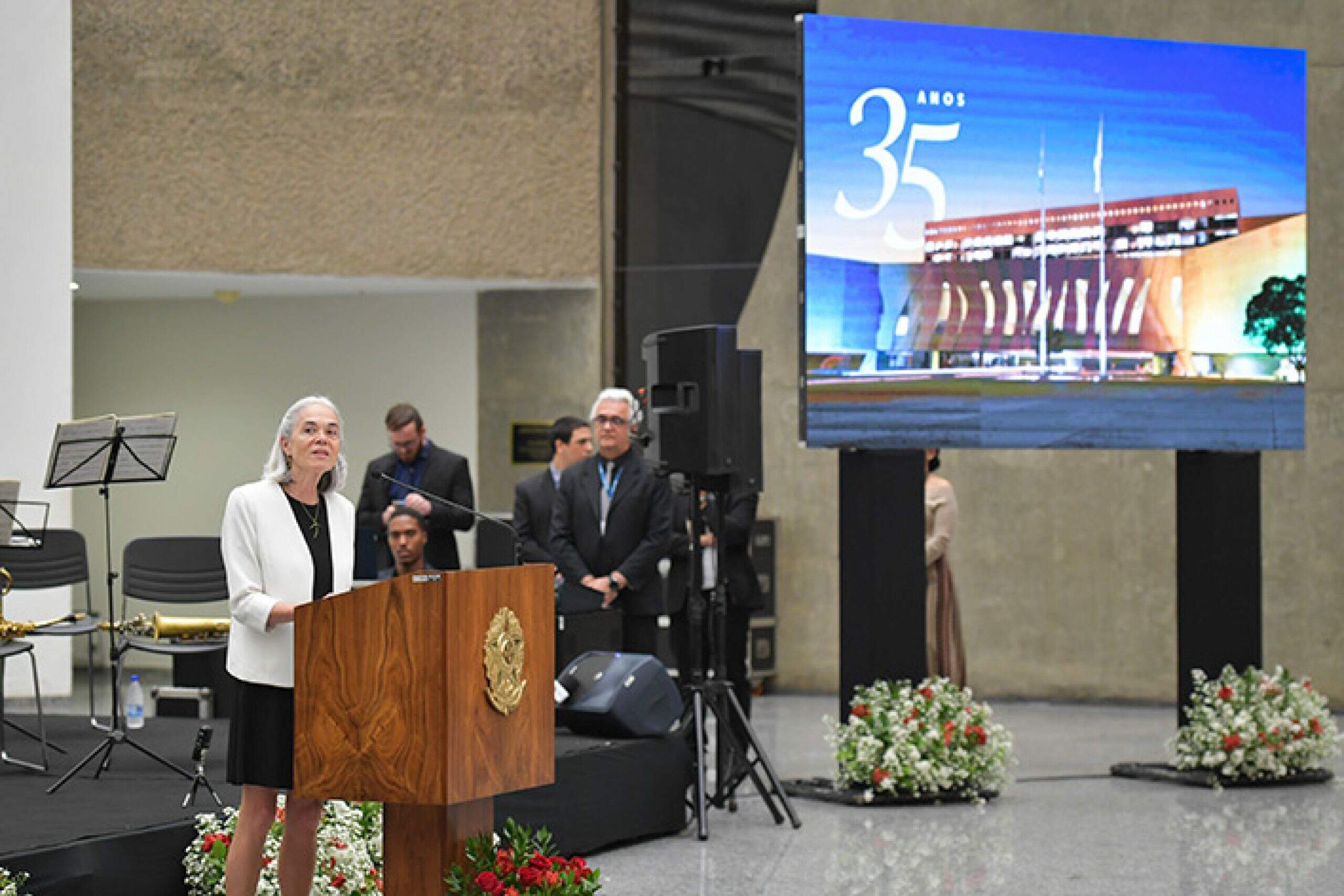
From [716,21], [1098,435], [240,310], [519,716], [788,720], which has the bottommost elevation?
[788,720]

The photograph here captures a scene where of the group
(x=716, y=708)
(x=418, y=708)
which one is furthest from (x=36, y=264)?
(x=418, y=708)

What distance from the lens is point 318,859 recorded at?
5.48 meters

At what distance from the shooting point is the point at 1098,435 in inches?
Answer: 336

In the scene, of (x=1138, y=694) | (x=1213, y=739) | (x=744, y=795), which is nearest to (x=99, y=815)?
(x=744, y=795)

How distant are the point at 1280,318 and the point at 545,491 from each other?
11.5 feet

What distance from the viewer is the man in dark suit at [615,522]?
27.8 feet

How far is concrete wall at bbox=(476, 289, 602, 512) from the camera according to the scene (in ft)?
40.4

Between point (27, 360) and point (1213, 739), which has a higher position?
point (27, 360)

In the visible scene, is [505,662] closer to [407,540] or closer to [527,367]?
[407,540]

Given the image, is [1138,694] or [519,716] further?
[1138,694]

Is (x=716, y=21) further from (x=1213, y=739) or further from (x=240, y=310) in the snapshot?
(x=1213, y=739)

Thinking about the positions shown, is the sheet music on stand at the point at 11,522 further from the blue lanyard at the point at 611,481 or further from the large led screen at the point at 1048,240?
the large led screen at the point at 1048,240

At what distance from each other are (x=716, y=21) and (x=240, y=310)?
3947 mm

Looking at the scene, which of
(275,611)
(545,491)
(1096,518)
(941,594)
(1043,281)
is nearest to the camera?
(275,611)
